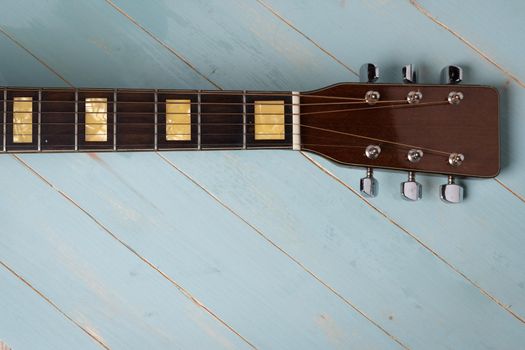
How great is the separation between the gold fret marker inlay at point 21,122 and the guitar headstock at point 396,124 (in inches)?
17.2

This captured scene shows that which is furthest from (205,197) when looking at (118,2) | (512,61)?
(512,61)

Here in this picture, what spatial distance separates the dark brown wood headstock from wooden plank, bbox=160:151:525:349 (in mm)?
144

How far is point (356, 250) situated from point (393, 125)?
0.27 m

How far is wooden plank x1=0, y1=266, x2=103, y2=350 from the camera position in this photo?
1.06m

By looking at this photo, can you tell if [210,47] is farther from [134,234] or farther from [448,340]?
[448,340]

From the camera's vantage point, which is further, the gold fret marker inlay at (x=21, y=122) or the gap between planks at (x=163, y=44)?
the gap between planks at (x=163, y=44)

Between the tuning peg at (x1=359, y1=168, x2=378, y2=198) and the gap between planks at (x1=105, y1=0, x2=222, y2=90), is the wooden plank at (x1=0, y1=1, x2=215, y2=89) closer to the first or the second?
the gap between planks at (x1=105, y1=0, x2=222, y2=90)

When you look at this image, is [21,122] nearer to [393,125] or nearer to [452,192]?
[393,125]

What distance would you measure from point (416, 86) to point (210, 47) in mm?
381

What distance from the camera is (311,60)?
110 cm

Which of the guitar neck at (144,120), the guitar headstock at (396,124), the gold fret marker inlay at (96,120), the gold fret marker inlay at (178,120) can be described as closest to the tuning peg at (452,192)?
the guitar headstock at (396,124)

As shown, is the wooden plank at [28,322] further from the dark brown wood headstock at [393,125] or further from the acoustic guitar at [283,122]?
the dark brown wood headstock at [393,125]

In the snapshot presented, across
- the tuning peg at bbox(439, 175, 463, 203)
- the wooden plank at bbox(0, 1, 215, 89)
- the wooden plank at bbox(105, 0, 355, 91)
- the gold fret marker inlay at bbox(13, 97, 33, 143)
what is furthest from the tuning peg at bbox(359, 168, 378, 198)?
the gold fret marker inlay at bbox(13, 97, 33, 143)

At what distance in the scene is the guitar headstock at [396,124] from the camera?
95cm
